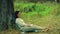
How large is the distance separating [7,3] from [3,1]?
176 mm

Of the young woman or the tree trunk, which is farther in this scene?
the tree trunk

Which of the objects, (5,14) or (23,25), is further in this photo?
(5,14)

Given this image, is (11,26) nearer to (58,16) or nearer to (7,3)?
(7,3)

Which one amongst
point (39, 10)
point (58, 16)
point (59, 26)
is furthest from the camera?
point (39, 10)

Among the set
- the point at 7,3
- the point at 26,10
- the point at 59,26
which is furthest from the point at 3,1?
the point at 26,10

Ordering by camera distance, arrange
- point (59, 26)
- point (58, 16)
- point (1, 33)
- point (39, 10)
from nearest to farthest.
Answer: point (1, 33) → point (59, 26) → point (58, 16) → point (39, 10)

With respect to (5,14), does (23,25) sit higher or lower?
lower

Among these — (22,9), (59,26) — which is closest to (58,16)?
(59,26)

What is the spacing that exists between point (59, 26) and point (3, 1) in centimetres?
270

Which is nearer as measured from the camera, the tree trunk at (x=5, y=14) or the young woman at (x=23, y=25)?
the young woman at (x=23, y=25)

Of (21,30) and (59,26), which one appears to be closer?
(21,30)

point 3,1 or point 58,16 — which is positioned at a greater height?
point 3,1

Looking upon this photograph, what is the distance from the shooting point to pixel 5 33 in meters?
9.12

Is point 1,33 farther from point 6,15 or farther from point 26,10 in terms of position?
point 26,10
